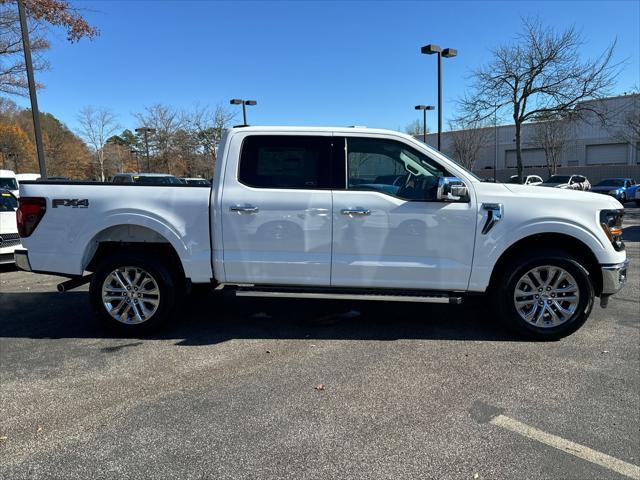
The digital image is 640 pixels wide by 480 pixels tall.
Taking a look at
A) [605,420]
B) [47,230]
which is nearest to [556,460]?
[605,420]

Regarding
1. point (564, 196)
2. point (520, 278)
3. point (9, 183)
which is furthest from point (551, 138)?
point (520, 278)

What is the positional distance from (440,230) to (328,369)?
1.67m

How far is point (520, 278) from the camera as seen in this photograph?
462 centimetres

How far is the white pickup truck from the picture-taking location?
456cm

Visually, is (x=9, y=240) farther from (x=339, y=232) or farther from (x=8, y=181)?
(x=8, y=181)

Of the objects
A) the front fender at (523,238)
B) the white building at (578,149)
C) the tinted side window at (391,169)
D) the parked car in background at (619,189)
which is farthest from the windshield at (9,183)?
the white building at (578,149)

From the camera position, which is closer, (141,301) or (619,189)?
(141,301)

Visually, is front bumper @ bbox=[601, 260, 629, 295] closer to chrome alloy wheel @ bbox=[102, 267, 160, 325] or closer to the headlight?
the headlight

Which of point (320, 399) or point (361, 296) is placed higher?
point (361, 296)

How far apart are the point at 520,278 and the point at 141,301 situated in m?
3.76

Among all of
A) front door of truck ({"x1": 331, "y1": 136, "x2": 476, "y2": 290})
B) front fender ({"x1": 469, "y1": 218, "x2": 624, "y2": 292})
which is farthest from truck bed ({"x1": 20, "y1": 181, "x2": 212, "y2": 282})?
front fender ({"x1": 469, "y1": 218, "x2": 624, "y2": 292})

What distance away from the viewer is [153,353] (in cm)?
449

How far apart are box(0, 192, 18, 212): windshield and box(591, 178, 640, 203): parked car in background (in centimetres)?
2739

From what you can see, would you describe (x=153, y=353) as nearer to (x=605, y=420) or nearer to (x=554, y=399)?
(x=554, y=399)
